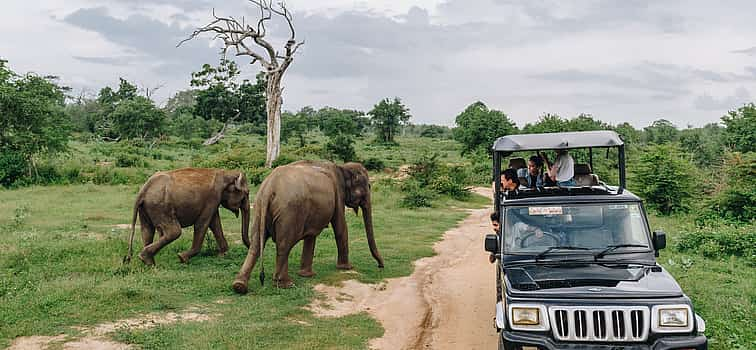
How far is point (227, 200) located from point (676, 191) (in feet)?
47.4

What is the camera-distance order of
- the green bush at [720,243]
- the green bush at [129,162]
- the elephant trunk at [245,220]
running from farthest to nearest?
the green bush at [129,162], the green bush at [720,243], the elephant trunk at [245,220]

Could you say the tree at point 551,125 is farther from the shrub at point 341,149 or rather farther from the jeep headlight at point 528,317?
the jeep headlight at point 528,317

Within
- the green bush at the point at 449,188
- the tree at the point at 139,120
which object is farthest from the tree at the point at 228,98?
the green bush at the point at 449,188

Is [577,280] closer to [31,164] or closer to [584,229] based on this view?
[584,229]

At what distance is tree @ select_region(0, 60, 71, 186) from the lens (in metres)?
22.6

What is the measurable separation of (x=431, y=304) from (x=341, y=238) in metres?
2.31

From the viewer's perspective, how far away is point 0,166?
22.1 meters

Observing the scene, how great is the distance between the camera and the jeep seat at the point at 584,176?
8.51 metres

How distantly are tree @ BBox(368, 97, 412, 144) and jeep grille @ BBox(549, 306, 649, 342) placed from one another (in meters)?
54.4

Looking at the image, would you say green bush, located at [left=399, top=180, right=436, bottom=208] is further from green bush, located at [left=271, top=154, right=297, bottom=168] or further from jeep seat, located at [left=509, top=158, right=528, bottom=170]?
jeep seat, located at [left=509, top=158, right=528, bottom=170]

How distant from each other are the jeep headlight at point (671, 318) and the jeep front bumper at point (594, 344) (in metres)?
0.07

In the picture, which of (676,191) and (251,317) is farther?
(676,191)

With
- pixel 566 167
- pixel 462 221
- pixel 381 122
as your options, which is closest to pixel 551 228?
pixel 566 167

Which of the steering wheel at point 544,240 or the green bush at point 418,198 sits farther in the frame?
the green bush at point 418,198
